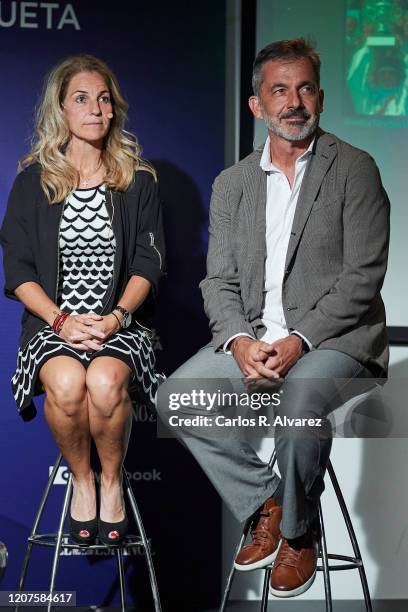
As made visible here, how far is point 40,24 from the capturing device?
443 cm

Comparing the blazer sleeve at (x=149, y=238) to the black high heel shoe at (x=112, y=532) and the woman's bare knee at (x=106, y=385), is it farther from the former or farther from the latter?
the black high heel shoe at (x=112, y=532)

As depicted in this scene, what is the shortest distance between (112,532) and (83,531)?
0.10 metres

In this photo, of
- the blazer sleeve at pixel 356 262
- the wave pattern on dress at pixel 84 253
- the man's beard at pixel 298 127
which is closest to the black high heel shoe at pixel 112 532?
the wave pattern on dress at pixel 84 253

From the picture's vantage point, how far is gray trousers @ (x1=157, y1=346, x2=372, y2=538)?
3.39 metres

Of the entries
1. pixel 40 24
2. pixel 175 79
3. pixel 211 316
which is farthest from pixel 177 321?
pixel 40 24

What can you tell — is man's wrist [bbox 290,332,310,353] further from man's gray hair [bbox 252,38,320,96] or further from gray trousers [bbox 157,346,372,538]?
man's gray hair [bbox 252,38,320,96]

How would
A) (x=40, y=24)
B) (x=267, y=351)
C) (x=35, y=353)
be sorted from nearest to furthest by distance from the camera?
(x=267, y=351), (x=35, y=353), (x=40, y=24)

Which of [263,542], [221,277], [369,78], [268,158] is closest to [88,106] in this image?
[268,158]

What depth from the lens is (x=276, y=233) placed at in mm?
3848

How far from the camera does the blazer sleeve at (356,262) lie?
3.62 m

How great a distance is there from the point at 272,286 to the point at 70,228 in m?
0.80

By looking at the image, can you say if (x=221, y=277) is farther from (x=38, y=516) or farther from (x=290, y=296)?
(x=38, y=516)

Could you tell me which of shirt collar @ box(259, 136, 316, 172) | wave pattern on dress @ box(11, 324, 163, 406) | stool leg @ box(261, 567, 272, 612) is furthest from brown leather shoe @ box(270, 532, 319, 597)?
shirt collar @ box(259, 136, 316, 172)

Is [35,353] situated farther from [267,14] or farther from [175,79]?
[267,14]
